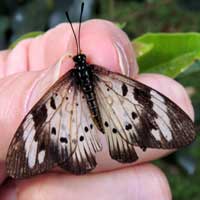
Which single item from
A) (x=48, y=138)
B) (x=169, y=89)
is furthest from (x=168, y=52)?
(x=48, y=138)

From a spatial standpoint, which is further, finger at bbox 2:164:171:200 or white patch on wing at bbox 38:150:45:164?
finger at bbox 2:164:171:200

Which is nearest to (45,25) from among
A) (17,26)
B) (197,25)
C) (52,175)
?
(17,26)

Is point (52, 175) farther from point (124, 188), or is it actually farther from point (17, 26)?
point (17, 26)

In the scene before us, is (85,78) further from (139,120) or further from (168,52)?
(168,52)

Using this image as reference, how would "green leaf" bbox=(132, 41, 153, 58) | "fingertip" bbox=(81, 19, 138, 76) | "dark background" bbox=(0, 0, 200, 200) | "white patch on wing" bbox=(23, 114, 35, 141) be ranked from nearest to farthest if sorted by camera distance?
1. "white patch on wing" bbox=(23, 114, 35, 141)
2. "fingertip" bbox=(81, 19, 138, 76)
3. "green leaf" bbox=(132, 41, 153, 58)
4. "dark background" bbox=(0, 0, 200, 200)

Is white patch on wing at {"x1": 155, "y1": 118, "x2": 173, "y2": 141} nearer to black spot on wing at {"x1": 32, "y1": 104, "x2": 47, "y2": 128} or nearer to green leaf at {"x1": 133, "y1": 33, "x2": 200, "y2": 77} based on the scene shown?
black spot on wing at {"x1": 32, "y1": 104, "x2": 47, "y2": 128}

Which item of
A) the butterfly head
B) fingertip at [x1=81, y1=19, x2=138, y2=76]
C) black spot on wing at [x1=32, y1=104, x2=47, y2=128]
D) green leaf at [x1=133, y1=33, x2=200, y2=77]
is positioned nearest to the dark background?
green leaf at [x1=133, y1=33, x2=200, y2=77]
